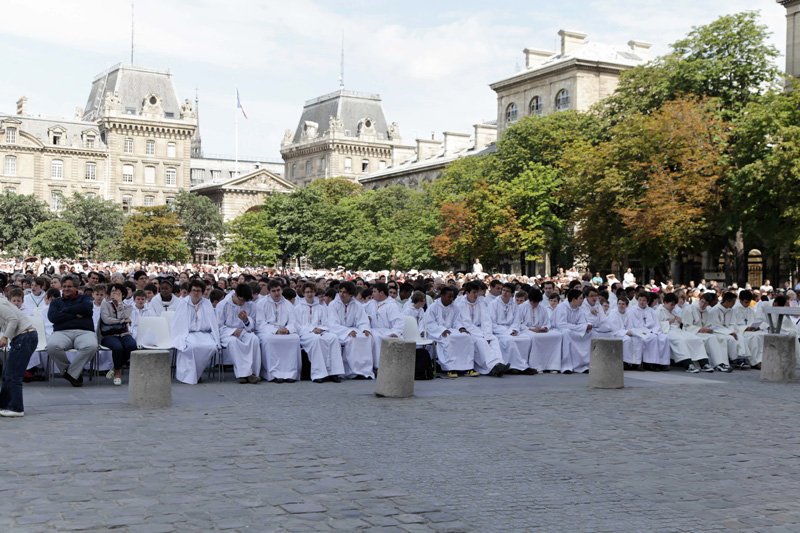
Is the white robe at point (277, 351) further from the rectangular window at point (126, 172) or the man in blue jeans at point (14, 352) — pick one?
the rectangular window at point (126, 172)

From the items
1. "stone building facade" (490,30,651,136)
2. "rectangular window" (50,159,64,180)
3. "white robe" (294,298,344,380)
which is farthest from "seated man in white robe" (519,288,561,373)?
"rectangular window" (50,159,64,180)

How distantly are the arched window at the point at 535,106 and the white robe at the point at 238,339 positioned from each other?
208 ft

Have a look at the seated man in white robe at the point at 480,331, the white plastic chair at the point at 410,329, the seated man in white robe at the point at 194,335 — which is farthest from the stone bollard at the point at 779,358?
the seated man in white robe at the point at 194,335

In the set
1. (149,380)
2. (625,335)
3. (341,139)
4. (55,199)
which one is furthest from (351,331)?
(341,139)

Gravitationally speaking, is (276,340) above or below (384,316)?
below

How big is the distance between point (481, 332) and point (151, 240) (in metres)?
75.7

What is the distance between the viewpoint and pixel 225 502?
7.78 m

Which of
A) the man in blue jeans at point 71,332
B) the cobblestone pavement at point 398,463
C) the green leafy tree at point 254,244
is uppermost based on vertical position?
the green leafy tree at point 254,244

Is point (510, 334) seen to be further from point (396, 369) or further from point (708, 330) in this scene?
point (396, 369)

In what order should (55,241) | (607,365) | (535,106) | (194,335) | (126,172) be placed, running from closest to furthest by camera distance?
(607,365) < (194,335) < (535,106) < (55,241) < (126,172)

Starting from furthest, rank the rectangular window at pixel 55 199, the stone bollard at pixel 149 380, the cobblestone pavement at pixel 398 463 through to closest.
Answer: the rectangular window at pixel 55 199 → the stone bollard at pixel 149 380 → the cobblestone pavement at pixel 398 463

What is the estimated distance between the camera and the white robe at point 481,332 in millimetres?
18531

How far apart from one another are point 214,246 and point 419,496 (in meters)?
112

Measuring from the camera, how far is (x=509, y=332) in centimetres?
1919
